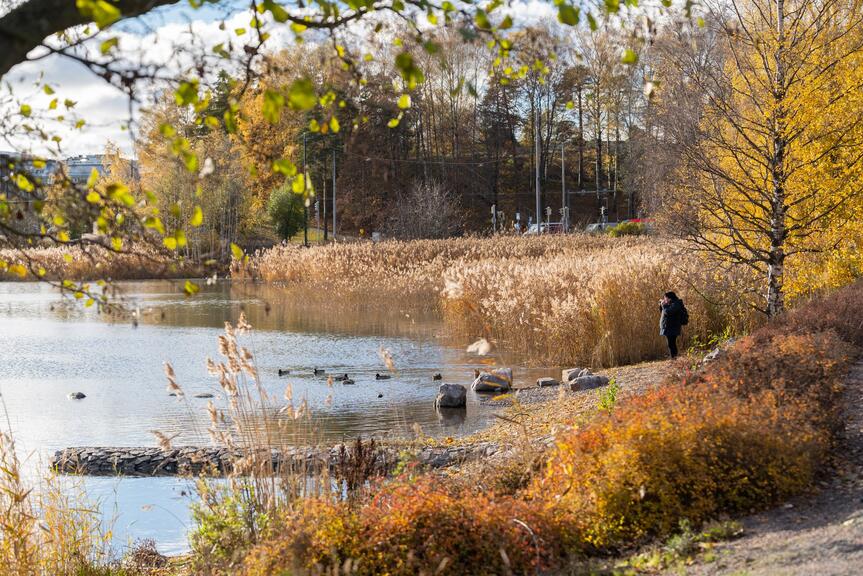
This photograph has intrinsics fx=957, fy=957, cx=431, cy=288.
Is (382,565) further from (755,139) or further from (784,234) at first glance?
(755,139)

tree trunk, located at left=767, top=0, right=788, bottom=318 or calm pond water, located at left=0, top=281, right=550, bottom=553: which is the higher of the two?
tree trunk, located at left=767, top=0, right=788, bottom=318

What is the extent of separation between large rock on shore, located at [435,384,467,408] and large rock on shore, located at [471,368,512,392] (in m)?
1.09

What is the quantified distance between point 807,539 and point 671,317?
885 cm

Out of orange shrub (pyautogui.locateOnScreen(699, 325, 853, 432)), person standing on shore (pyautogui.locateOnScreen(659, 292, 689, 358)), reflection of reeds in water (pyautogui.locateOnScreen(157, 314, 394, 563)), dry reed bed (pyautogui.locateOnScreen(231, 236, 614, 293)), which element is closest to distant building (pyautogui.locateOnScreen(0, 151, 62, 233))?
reflection of reeds in water (pyautogui.locateOnScreen(157, 314, 394, 563))

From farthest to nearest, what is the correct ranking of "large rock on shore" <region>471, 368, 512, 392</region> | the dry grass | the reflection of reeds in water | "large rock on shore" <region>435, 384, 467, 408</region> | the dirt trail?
"large rock on shore" <region>471, 368, 512, 392</region>, "large rock on shore" <region>435, 384, 467, 408</region>, the reflection of reeds in water, the dry grass, the dirt trail

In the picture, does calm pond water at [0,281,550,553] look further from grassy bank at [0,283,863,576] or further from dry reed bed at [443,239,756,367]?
dry reed bed at [443,239,756,367]

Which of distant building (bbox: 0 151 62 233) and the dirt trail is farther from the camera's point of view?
the dirt trail

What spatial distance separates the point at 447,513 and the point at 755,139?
10.0 meters

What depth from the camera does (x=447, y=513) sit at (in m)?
5.90

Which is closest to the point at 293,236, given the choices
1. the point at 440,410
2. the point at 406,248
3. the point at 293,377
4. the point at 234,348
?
the point at 406,248

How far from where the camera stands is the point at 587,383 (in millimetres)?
13297

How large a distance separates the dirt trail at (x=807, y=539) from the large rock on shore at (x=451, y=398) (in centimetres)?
679

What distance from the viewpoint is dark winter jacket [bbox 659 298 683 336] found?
46.2 feet

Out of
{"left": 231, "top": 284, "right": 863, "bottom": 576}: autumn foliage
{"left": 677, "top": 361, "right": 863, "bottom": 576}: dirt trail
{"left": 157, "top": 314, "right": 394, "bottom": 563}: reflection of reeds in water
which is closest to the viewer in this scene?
{"left": 677, "top": 361, "right": 863, "bottom": 576}: dirt trail
